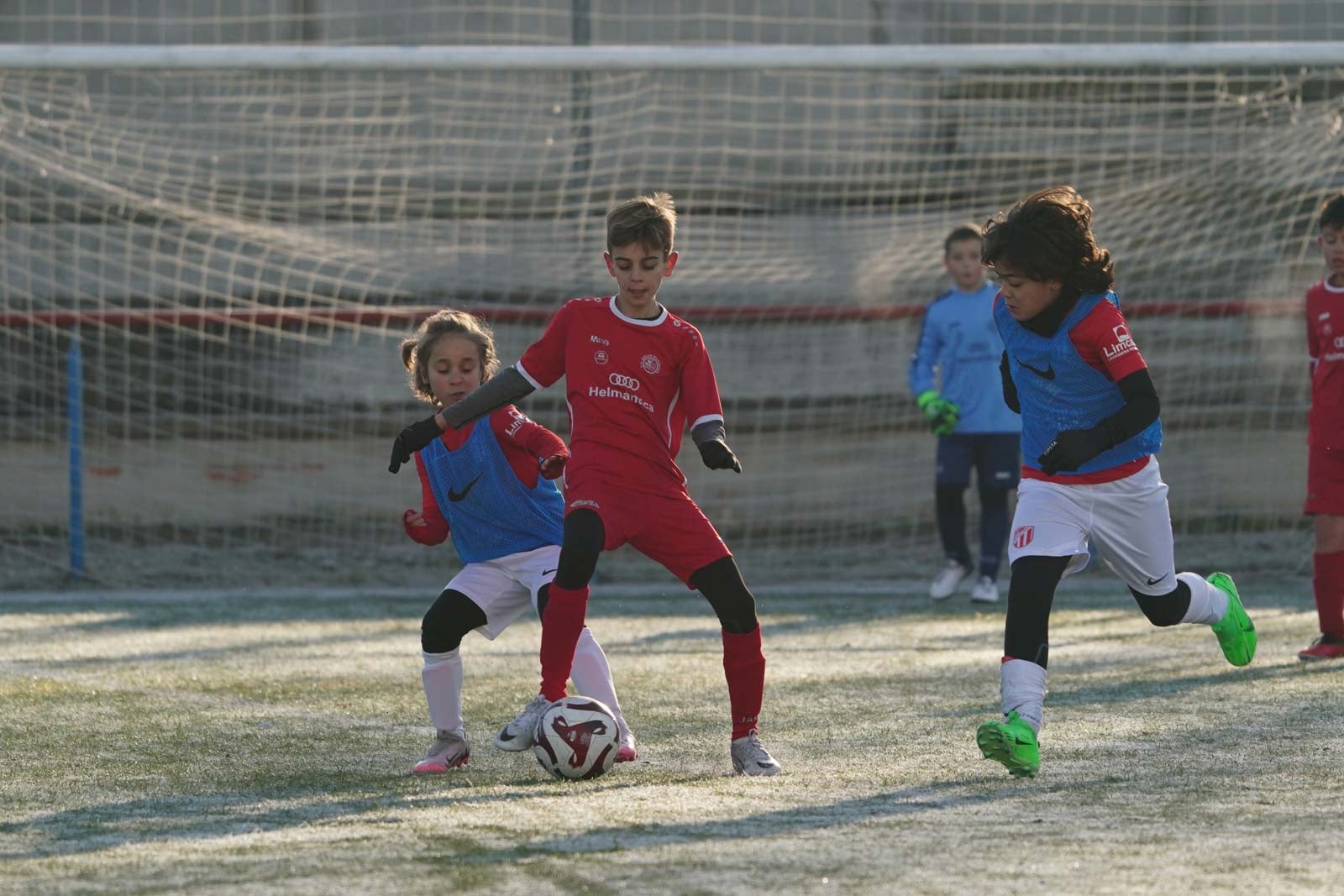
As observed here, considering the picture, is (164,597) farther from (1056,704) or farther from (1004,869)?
(1004,869)

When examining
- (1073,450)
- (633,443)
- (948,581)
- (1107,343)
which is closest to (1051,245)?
(1107,343)

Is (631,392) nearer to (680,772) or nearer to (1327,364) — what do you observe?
(680,772)

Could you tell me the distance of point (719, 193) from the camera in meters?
10.4

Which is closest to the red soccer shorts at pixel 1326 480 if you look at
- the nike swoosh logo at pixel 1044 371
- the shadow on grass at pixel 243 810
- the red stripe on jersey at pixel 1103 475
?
the red stripe on jersey at pixel 1103 475

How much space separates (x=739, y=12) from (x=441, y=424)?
27.1 feet

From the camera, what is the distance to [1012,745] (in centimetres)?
370

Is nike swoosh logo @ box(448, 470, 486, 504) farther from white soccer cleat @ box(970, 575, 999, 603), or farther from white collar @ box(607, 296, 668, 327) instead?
white soccer cleat @ box(970, 575, 999, 603)

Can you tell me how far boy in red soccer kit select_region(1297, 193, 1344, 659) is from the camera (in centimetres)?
587

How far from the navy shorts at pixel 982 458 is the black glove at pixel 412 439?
420 cm

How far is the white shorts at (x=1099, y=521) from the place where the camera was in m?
4.02

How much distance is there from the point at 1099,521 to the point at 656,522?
103cm

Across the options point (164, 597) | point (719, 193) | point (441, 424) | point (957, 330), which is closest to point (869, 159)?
point (719, 193)

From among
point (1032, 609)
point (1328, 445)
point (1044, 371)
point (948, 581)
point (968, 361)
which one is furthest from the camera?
point (968, 361)

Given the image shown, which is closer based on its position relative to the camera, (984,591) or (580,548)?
(580,548)
